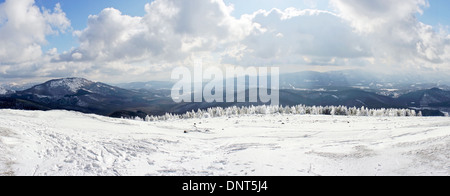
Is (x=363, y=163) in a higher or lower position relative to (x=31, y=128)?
lower

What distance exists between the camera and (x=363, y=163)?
16.2 metres

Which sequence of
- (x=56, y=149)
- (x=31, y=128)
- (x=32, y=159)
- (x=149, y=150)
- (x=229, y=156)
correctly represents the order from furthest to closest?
(x=31, y=128)
(x=149, y=150)
(x=229, y=156)
(x=56, y=149)
(x=32, y=159)

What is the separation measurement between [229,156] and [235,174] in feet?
15.7

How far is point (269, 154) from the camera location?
19438mm
